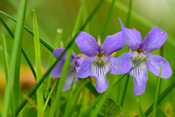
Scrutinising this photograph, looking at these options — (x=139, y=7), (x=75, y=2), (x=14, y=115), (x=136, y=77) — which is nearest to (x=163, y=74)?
(x=136, y=77)

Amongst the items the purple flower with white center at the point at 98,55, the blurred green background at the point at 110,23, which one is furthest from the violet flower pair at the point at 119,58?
the blurred green background at the point at 110,23

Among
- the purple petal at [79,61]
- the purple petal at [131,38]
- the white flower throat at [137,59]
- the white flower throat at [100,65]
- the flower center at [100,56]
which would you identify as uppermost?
the purple petal at [131,38]

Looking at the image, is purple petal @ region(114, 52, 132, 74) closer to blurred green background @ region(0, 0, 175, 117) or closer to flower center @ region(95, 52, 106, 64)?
flower center @ region(95, 52, 106, 64)

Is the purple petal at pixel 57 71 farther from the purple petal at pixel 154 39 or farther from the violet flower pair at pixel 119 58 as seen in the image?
the purple petal at pixel 154 39

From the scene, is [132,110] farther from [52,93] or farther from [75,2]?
[75,2]

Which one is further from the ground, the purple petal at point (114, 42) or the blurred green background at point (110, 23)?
the purple petal at point (114, 42)

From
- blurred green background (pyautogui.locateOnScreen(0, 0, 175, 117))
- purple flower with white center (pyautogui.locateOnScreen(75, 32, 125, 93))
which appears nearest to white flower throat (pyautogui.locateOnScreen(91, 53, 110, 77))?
purple flower with white center (pyautogui.locateOnScreen(75, 32, 125, 93))

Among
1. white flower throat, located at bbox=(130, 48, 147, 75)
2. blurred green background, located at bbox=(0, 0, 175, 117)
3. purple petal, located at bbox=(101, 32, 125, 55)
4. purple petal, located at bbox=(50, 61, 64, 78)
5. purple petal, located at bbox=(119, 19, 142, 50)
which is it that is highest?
purple petal, located at bbox=(119, 19, 142, 50)
